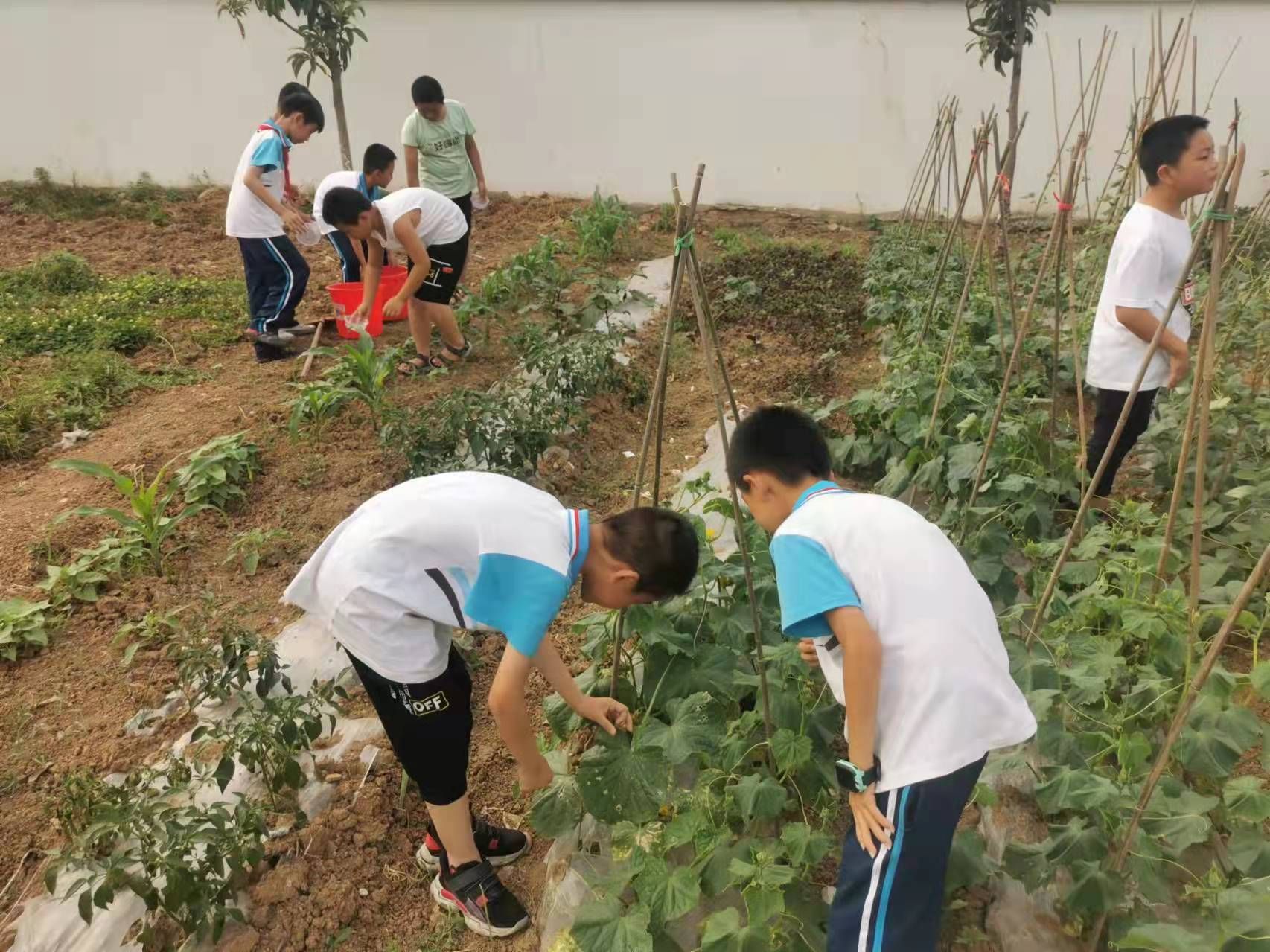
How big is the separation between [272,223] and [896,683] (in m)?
4.58

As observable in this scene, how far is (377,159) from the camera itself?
14.8 ft

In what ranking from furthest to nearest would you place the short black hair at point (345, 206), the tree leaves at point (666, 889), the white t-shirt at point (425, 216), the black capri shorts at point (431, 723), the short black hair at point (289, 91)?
the short black hair at point (289, 91), the white t-shirt at point (425, 216), the short black hair at point (345, 206), the black capri shorts at point (431, 723), the tree leaves at point (666, 889)

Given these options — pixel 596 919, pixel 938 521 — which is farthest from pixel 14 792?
pixel 938 521

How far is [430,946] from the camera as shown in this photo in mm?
2041

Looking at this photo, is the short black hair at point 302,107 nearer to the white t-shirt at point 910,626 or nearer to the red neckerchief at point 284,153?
the red neckerchief at point 284,153

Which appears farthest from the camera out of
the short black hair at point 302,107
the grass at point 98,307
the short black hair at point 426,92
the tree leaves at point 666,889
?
the short black hair at point 426,92

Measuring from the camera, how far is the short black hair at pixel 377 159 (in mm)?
4504

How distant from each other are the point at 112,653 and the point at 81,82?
28.3ft

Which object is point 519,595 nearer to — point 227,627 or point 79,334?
point 227,627

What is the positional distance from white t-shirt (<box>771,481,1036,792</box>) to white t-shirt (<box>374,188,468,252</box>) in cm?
333

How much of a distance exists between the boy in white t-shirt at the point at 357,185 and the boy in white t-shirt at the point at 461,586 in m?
3.13

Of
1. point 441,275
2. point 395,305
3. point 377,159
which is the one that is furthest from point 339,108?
point 395,305

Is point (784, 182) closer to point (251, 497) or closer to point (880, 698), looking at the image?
point (251, 497)

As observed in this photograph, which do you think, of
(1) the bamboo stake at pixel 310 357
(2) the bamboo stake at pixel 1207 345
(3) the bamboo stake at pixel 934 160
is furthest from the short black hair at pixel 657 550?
(3) the bamboo stake at pixel 934 160
